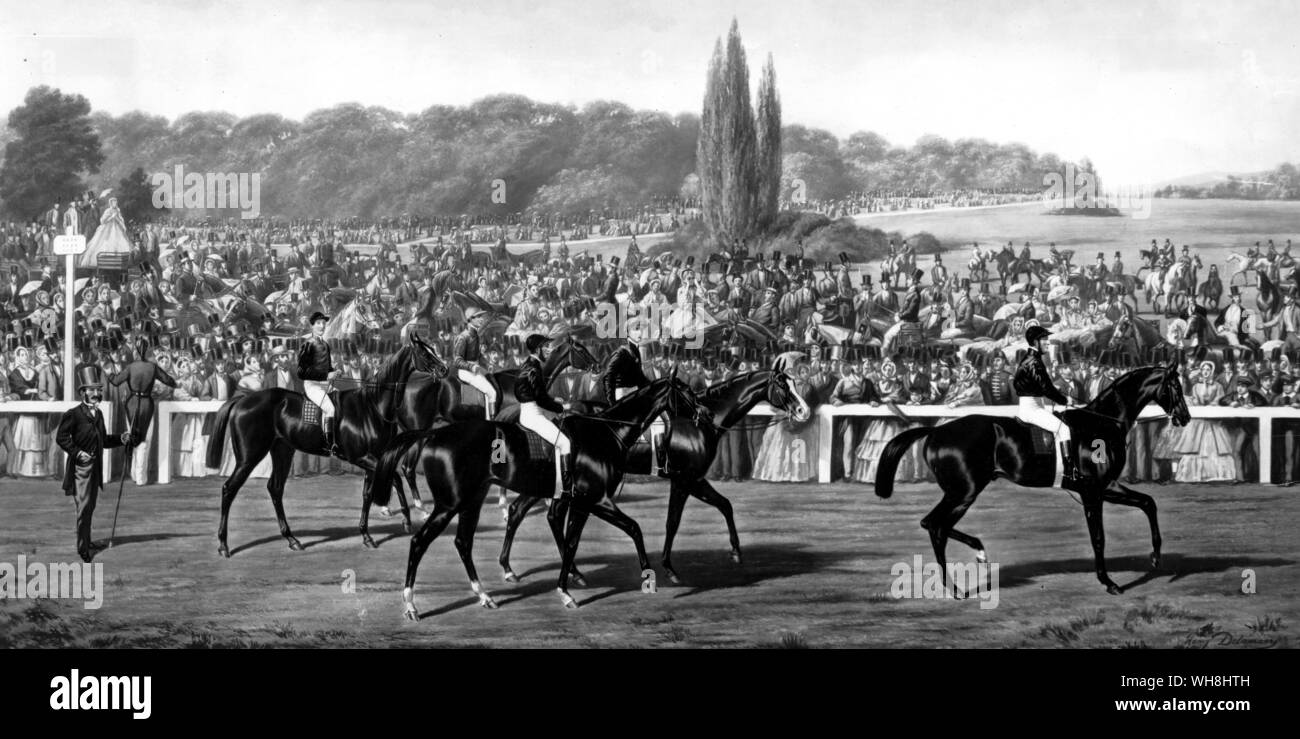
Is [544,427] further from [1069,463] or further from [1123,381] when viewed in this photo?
[1123,381]

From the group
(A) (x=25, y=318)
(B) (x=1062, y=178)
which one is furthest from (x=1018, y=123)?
(A) (x=25, y=318)

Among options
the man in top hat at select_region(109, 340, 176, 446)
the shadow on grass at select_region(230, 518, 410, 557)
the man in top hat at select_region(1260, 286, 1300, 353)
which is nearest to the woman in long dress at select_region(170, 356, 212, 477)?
the man in top hat at select_region(109, 340, 176, 446)

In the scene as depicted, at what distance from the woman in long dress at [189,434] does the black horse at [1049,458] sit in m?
7.71

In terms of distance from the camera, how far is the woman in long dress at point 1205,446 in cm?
1430

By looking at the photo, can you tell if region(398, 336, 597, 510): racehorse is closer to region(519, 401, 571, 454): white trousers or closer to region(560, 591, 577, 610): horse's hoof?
region(519, 401, 571, 454): white trousers

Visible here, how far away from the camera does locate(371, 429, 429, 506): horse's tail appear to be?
504 inches

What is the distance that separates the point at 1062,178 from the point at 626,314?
508cm

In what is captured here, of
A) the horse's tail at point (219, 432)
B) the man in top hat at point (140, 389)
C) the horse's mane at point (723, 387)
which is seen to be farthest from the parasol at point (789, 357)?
the man in top hat at point (140, 389)

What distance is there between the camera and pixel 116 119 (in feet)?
49.8

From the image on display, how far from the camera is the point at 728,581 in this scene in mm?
13789

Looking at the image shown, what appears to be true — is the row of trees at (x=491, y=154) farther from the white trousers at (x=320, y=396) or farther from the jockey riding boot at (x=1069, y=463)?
the jockey riding boot at (x=1069, y=463)

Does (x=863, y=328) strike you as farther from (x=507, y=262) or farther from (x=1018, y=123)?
(x=507, y=262)

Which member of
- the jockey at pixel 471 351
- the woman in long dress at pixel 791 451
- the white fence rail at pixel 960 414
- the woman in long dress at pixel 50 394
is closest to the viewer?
the jockey at pixel 471 351
